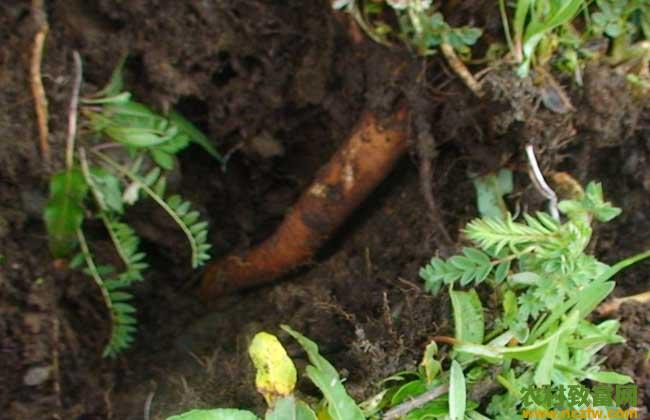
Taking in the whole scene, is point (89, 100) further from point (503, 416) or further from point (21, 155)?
point (503, 416)

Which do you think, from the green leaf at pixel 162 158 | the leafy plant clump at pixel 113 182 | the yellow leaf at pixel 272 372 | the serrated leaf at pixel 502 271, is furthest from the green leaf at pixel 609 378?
the green leaf at pixel 162 158

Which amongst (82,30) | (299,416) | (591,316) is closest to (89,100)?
(82,30)

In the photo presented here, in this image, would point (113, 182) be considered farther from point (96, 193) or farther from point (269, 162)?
point (269, 162)

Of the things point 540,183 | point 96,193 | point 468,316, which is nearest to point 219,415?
point 468,316

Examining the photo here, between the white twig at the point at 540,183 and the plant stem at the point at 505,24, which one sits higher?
the plant stem at the point at 505,24

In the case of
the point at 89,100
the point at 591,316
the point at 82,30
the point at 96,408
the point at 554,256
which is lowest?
the point at 96,408

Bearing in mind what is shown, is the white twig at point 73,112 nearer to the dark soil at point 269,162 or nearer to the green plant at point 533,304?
the dark soil at point 269,162
